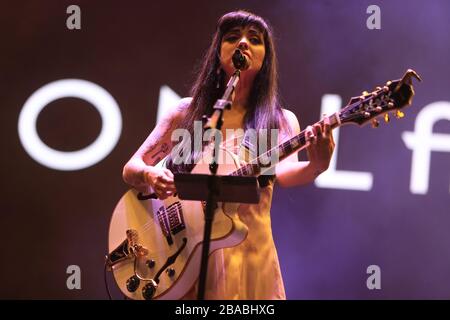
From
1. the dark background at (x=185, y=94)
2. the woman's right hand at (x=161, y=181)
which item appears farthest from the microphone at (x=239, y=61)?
the dark background at (x=185, y=94)

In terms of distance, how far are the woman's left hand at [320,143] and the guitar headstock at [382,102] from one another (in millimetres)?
83

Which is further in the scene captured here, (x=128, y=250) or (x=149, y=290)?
(x=128, y=250)

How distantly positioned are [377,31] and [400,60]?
234 millimetres

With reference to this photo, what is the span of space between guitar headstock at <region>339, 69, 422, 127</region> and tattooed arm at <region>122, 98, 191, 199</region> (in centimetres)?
76

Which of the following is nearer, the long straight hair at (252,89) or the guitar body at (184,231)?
the guitar body at (184,231)

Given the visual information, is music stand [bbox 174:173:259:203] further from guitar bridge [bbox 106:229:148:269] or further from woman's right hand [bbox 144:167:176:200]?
guitar bridge [bbox 106:229:148:269]

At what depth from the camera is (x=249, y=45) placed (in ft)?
8.07

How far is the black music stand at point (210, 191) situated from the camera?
187 centimetres

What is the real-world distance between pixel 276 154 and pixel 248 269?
1.54 ft

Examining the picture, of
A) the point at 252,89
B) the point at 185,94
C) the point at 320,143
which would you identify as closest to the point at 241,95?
the point at 252,89

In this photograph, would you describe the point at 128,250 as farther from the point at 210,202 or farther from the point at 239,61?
the point at 239,61

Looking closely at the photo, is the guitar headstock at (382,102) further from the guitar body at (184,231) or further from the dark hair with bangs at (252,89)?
the dark hair with bangs at (252,89)

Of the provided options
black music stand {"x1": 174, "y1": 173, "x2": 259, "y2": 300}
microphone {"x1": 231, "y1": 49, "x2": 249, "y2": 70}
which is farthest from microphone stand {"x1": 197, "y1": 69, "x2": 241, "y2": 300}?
microphone {"x1": 231, "y1": 49, "x2": 249, "y2": 70}

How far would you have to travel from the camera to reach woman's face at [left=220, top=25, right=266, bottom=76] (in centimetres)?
248
